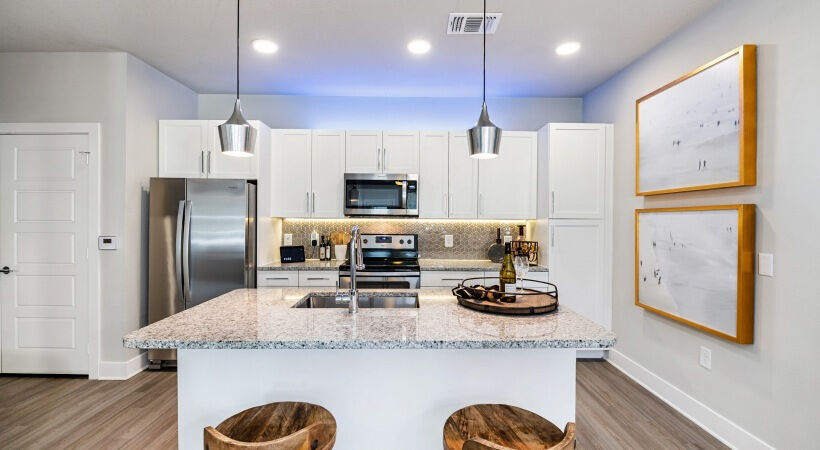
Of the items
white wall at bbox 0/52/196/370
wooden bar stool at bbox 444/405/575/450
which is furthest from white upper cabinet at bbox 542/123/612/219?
white wall at bbox 0/52/196/370

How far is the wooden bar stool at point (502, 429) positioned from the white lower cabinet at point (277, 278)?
2.54m

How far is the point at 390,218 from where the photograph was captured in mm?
4035

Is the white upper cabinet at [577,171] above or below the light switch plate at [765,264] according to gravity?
above

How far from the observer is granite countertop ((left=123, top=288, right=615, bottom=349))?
1.38m

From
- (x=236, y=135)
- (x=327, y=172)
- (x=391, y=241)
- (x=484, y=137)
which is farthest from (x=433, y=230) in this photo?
(x=236, y=135)

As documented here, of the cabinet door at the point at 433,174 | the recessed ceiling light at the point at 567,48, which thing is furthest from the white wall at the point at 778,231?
the cabinet door at the point at 433,174

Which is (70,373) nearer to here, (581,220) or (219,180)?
(219,180)

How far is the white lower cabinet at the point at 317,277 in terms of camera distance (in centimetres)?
362

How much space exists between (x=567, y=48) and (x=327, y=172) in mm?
2385

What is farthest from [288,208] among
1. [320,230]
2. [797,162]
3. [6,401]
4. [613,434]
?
[797,162]

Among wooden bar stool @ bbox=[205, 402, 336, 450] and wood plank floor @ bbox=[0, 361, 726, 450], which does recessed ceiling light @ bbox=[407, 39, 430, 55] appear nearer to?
wooden bar stool @ bbox=[205, 402, 336, 450]

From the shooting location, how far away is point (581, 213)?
3.66 metres

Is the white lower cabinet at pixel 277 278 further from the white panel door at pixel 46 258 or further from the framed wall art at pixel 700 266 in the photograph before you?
the framed wall art at pixel 700 266

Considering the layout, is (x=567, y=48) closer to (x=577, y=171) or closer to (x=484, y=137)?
(x=577, y=171)
